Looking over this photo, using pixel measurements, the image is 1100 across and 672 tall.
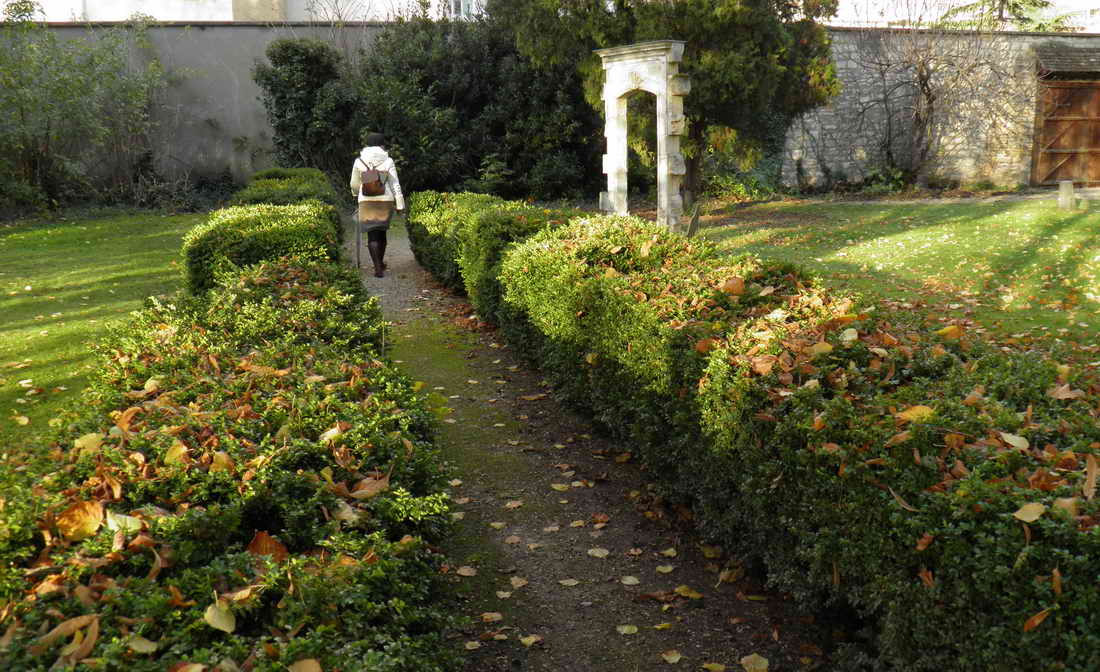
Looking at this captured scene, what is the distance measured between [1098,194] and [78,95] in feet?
64.9

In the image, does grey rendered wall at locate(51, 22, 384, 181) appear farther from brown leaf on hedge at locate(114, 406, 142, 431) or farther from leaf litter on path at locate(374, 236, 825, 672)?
brown leaf on hedge at locate(114, 406, 142, 431)

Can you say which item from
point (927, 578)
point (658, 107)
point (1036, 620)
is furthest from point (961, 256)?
point (1036, 620)

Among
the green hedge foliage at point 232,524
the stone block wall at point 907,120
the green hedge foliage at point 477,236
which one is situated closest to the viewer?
the green hedge foliage at point 232,524

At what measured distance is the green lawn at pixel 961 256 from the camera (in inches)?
314

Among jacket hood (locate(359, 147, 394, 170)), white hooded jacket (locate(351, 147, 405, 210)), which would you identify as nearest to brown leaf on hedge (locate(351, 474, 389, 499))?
white hooded jacket (locate(351, 147, 405, 210))

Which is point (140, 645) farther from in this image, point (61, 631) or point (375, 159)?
point (375, 159)

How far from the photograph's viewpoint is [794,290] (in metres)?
4.42

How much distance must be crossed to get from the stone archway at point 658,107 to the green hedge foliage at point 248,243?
18.2 ft

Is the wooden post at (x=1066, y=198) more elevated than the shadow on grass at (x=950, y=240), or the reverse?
the wooden post at (x=1066, y=198)

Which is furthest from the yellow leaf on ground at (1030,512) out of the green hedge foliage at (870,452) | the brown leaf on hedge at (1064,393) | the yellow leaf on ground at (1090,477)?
the brown leaf on hedge at (1064,393)

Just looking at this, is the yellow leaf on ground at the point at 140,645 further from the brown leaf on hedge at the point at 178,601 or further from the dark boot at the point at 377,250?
the dark boot at the point at 377,250

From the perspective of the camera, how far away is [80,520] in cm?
225

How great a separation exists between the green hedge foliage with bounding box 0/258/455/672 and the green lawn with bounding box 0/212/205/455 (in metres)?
1.87

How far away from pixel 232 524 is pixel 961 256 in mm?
10256
